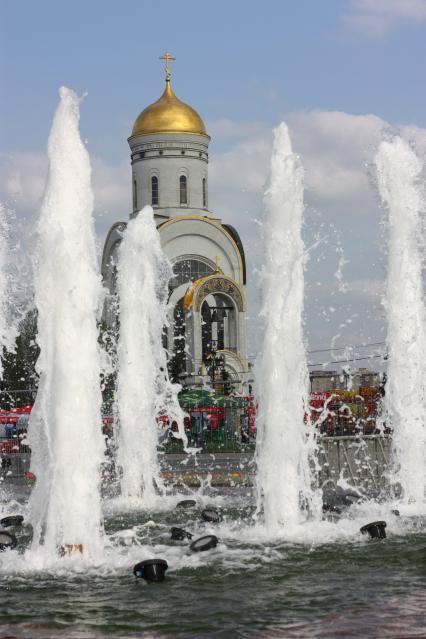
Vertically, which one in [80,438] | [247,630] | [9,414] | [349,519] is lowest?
[247,630]

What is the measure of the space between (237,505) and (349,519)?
2271 mm

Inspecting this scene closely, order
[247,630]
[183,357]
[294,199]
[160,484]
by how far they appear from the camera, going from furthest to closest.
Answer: [183,357]
[160,484]
[294,199]
[247,630]

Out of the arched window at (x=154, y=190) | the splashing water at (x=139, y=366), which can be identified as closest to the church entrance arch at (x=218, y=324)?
the arched window at (x=154, y=190)

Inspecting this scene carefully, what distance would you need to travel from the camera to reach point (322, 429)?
2427cm

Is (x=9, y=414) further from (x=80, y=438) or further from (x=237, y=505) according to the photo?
(x=80, y=438)

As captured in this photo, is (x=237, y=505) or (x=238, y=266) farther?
(x=238, y=266)

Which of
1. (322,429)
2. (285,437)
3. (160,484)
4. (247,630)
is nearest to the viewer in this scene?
(247,630)

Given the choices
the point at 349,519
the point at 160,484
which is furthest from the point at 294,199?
the point at 160,484

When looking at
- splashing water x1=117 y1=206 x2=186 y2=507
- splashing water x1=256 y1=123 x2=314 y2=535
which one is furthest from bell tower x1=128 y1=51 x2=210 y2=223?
splashing water x1=256 y1=123 x2=314 y2=535

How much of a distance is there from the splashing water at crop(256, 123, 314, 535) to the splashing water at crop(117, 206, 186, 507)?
11.3 ft

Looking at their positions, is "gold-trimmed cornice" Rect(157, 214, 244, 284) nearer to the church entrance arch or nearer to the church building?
the church building

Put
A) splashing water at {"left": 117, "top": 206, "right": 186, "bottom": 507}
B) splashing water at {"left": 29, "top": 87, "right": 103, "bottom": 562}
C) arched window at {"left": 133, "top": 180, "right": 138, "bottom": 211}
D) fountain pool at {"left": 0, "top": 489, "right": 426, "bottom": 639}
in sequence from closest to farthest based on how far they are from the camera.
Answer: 1. fountain pool at {"left": 0, "top": 489, "right": 426, "bottom": 639}
2. splashing water at {"left": 29, "top": 87, "right": 103, "bottom": 562}
3. splashing water at {"left": 117, "top": 206, "right": 186, "bottom": 507}
4. arched window at {"left": 133, "top": 180, "right": 138, "bottom": 211}

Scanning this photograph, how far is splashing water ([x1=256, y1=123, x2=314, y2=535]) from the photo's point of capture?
11664mm

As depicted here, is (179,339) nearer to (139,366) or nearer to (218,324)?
(218,324)
